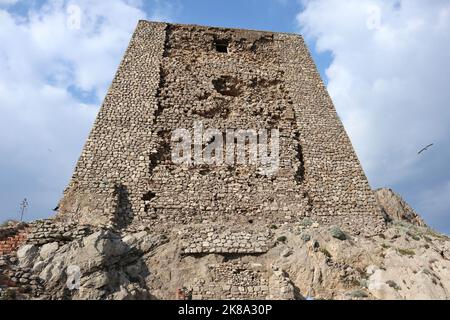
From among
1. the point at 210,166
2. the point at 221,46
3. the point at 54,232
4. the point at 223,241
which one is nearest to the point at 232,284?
the point at 223,241

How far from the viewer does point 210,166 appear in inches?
548

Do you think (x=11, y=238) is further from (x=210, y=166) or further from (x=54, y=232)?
(x=210, y=166)

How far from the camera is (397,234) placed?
12.7 m

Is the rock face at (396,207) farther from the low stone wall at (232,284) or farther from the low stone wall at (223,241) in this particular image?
the low stone wall at (232,284)

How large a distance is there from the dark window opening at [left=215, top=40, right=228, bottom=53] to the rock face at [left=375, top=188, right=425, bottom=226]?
978 cm

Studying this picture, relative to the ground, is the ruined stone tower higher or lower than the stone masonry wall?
higher

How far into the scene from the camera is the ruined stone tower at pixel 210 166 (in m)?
12.4

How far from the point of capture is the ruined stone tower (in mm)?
12438

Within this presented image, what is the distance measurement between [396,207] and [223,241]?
10593 millimetres

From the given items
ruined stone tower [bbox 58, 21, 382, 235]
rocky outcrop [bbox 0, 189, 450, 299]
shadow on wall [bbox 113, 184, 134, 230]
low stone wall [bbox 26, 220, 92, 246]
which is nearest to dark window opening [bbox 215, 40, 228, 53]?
ruined stone tower [bbox 58, 21, 382, 235]

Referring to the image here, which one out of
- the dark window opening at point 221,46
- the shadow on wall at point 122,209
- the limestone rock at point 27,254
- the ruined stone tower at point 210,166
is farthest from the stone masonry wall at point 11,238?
the dark window opening at point 221,46

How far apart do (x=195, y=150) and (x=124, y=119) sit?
2745 mm

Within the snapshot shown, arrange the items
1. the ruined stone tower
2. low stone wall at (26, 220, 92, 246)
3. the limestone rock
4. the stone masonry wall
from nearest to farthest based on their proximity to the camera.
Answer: the limestone rock < the stone masonry wall < low stone wall at (26, 220, 92, 246) < the ruined stone tower

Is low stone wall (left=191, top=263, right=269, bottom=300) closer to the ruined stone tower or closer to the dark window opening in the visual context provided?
the ruined stone tower
